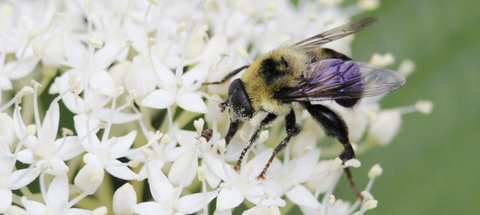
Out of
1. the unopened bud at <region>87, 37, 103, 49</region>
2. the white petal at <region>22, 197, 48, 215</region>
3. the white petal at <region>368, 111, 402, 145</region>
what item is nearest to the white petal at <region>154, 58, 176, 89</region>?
the unopened bud at <region>87, 37, 103, 49</region>

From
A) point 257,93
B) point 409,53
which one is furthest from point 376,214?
point 257,93

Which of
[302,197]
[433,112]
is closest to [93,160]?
[302,197]

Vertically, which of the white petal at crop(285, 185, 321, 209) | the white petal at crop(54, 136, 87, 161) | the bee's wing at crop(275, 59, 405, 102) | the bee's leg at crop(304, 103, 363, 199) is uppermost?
the bee's wing at crop(275, 59, 405, 102)

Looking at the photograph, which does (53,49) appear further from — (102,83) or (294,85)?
(294,85)

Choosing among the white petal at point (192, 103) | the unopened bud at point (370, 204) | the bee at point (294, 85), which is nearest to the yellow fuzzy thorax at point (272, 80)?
the bee at point (294, 85)

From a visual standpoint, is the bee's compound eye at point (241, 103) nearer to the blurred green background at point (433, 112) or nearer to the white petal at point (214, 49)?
the white petal at point (214, 49)

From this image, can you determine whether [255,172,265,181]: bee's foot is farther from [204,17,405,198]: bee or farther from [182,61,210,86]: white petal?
[182,61,210,86]: white petal
